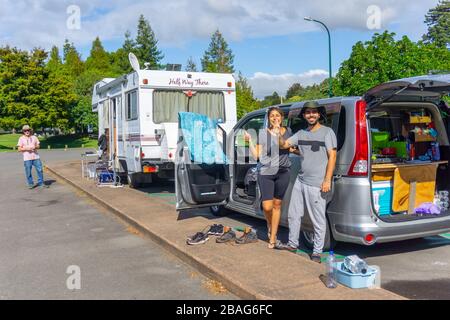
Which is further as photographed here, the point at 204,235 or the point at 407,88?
the point at 204,235

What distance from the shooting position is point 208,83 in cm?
1181

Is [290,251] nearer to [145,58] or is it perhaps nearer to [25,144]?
[25,144]

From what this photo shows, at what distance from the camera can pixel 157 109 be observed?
1123 centimetres

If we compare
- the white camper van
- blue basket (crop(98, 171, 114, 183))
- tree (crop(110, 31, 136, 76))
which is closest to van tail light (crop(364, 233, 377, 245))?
the white camper van

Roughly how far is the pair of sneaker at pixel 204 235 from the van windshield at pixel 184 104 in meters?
5.26

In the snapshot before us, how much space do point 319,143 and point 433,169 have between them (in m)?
1.86

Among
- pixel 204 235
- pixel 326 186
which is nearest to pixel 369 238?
pixel 326 186

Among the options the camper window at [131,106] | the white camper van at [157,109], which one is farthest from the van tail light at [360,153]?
the camper window at [131,106]

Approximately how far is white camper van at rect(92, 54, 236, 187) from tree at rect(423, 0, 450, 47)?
52457mm

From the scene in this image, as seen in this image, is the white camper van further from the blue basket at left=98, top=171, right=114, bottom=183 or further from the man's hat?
the man's hat

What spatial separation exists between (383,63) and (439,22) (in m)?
45.0

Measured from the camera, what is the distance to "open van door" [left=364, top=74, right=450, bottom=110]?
510 cm

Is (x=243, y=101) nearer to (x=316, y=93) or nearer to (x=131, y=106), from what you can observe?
(x=316, y=93)

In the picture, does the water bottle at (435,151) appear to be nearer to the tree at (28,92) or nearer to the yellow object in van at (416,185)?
the yellow object in van at (416,185)
